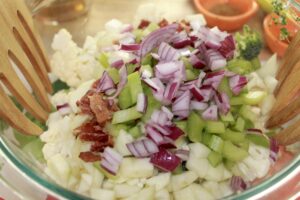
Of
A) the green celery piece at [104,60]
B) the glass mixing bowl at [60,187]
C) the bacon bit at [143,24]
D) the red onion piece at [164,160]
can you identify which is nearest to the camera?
the glass mixing bowl at [60,187]

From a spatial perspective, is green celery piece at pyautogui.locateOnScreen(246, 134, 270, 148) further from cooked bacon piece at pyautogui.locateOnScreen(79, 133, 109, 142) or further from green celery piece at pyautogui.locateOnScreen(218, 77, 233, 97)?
cooked bacon piece at pyautogui.locateOnScreen(79, 133, 109, 142)

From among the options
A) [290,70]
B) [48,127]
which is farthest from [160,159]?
[290,70]

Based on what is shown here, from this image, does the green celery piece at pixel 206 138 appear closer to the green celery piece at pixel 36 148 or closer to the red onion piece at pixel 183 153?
the red onion piece at pixel 183 153

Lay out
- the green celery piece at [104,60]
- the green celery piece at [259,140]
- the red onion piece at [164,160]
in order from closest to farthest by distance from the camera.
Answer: the red onion piece at [164,160] < the green celery piece at [259,140] < the green celery piece at [104,60]

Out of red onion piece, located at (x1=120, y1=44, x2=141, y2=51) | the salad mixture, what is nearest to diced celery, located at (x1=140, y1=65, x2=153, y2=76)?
the salad mixture

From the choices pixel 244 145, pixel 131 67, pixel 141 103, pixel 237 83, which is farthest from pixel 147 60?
pixel 244 145

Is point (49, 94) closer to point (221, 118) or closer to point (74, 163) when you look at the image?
point (74, 163)

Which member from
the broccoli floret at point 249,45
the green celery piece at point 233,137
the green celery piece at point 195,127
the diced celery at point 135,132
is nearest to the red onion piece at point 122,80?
the diced celery at point 135,132
